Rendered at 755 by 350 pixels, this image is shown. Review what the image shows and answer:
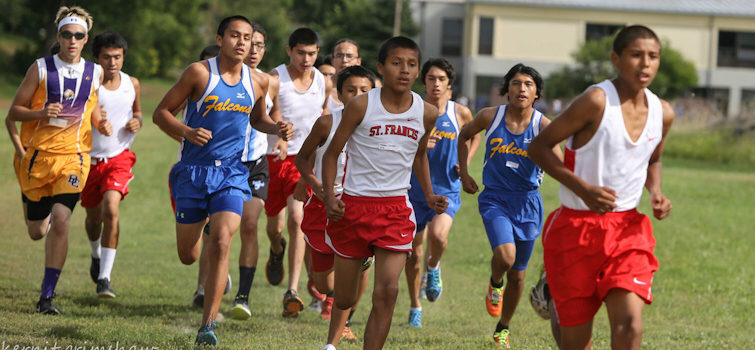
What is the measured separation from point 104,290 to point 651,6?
5460 cm

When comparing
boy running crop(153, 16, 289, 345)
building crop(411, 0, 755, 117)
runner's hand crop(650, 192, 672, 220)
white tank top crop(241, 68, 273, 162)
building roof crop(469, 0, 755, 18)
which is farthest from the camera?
building crop(411, 0, 755, 117)

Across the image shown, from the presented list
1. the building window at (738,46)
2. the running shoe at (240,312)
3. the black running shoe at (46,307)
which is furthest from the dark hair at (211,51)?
the building window at (738,46)

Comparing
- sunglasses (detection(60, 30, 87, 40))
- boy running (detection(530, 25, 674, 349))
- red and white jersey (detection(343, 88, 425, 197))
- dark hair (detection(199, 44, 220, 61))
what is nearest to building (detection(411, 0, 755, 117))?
dark hair (detection(199, 44, 220, 61))

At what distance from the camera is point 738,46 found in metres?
59.0

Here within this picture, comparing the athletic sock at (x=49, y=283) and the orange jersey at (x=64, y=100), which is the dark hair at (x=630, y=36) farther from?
the athletic sock at (x=49, y=283)

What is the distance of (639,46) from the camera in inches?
204

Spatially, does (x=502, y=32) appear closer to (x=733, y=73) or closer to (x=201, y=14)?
(x=733, y=73)

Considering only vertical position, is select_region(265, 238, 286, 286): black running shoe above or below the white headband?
below

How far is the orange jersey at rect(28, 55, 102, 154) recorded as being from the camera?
837 cm

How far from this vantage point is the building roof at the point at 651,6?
189ft

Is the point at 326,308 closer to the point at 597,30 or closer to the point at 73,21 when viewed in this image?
the point at 73,21

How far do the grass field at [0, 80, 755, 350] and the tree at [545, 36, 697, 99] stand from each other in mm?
30004

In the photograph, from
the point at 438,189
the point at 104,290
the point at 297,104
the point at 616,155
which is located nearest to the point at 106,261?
the point at 104,290

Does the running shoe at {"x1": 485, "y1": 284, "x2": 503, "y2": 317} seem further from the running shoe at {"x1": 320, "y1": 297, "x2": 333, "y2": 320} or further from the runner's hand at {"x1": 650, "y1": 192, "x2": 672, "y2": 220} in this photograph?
the runner's hand at {"x1": 650, "y1": 192, "x2": 672, "y2": 220}
